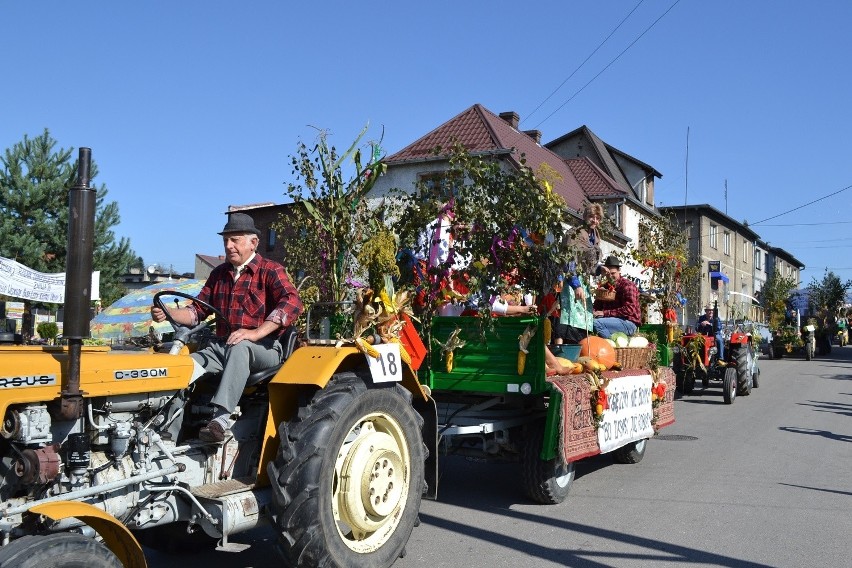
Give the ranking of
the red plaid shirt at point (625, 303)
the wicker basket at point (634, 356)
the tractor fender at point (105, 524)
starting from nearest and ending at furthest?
the tractor fender at point (105, 524) < the wicker basket at point (634, 356) < the red plaid shirt at point (625, 303)

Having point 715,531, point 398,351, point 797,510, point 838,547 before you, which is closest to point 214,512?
point 398,351

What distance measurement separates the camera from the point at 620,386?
6965 mm

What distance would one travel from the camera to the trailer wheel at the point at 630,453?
806 cm

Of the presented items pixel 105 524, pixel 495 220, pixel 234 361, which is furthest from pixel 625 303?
pixel 105 524

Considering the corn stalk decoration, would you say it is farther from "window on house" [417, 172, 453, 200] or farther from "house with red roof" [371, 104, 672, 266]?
"house with red roof" [371, 104, 672, 266]

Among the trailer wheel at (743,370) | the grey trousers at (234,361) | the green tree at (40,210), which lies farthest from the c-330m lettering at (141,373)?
the green tree at (40,210)

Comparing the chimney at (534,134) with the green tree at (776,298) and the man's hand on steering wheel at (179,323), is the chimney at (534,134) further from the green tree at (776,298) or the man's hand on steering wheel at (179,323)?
the man's hand on steering wheel at (179,323)

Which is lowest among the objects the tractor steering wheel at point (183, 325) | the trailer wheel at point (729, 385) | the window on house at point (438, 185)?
the trailer wheel at point (729, 385)

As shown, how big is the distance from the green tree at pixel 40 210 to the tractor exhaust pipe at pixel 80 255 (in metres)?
21.7

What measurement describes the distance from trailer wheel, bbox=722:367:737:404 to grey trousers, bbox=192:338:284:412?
465 inches

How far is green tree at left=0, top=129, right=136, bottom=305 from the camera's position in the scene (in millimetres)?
23297

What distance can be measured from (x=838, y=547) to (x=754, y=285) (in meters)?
54.6

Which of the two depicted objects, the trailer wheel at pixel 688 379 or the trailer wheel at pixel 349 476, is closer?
the trailer wheel at pixel 349 476

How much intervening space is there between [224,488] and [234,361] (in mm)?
658
